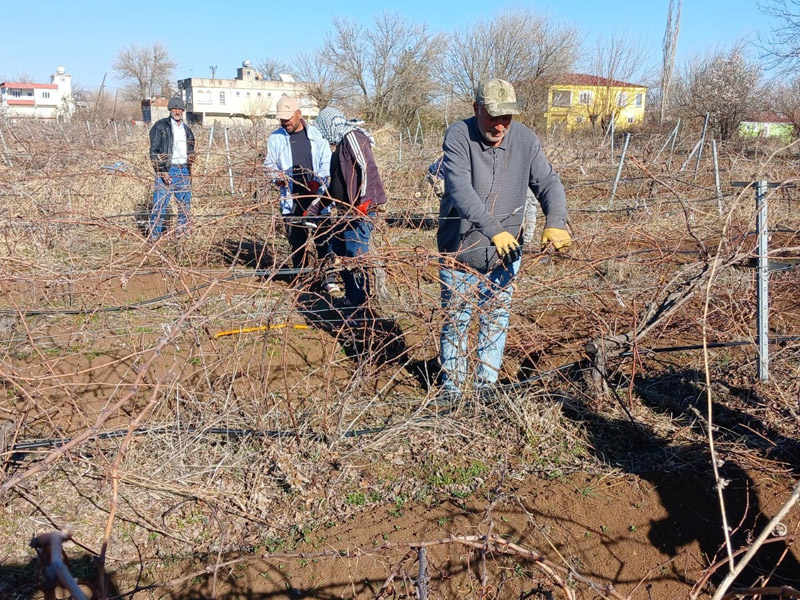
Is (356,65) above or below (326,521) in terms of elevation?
above

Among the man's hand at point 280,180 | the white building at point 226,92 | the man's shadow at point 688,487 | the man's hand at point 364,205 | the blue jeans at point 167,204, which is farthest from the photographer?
the white building at point 226,92

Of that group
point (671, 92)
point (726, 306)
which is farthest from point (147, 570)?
point (671, 92)

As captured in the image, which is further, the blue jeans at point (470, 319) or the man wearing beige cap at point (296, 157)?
the man wearing beige cap at point (296, 157)

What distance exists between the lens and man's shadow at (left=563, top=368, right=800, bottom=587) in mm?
2654

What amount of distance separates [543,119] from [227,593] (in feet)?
77.9

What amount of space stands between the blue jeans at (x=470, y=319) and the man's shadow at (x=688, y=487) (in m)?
0.48

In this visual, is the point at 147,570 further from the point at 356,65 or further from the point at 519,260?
the point at 356,65

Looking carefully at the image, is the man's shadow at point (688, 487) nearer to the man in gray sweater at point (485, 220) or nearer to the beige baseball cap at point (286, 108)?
the man in gray sweater at point (485, 220)

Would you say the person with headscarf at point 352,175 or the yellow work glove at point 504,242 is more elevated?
the person with headscarf at point 352,175

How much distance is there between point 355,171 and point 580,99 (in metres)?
21.8

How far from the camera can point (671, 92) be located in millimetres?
25547

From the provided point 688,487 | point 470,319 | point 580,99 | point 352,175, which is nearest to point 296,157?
point 352,175

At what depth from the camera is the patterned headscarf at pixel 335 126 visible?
5.07m

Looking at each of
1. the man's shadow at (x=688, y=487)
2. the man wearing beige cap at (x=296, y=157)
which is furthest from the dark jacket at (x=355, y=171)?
the man's shadow at (x=688, y=487)
